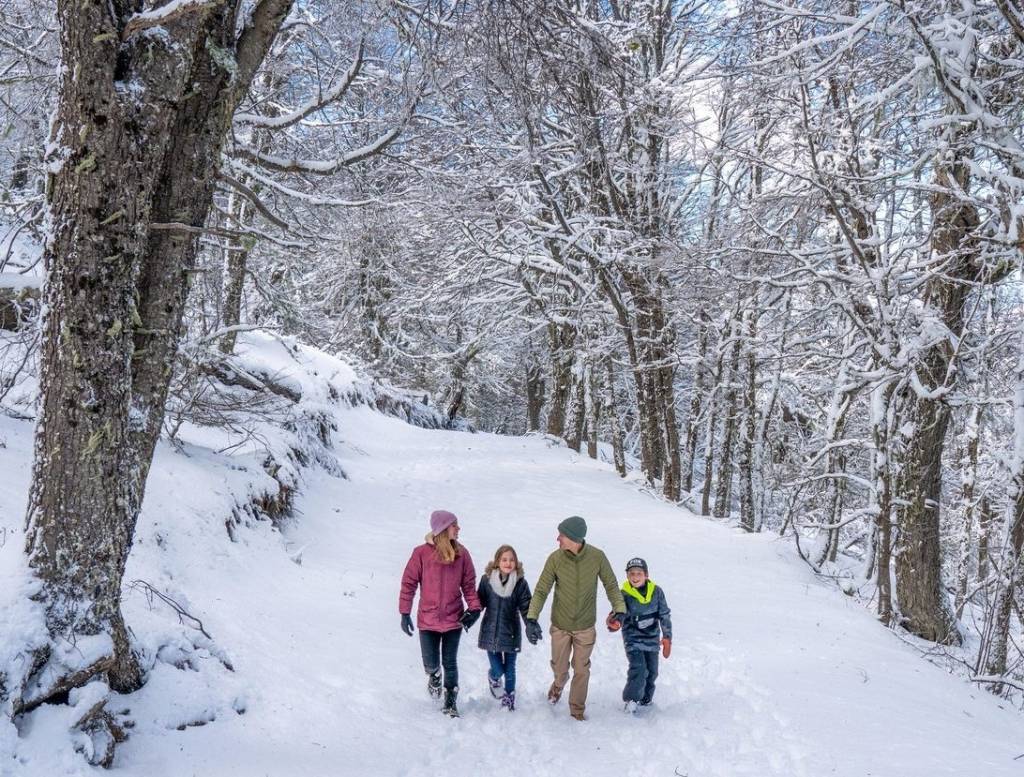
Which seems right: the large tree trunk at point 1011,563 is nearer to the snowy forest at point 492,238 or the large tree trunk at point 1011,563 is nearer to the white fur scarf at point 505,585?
the snowy forest at point 492,238

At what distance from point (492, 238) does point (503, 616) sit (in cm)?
1111

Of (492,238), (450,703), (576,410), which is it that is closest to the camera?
(450,703)

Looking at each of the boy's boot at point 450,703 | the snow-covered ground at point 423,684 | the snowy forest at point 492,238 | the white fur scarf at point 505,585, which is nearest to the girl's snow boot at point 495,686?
the snow-covered ground at point 423,684

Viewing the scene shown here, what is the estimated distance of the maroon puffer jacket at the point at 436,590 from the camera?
17.9ft

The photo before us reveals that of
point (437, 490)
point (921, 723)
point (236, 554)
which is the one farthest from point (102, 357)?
point (437, 490)

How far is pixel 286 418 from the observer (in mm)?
11727

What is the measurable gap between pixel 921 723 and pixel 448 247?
45.5 ft

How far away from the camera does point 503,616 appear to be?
5590 mm

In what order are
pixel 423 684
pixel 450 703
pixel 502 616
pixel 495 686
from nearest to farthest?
pixel 450 703
pixel 502 616
pixel 495 686
pixel 423 684

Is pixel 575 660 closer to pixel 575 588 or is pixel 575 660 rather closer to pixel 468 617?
pixel 575 588

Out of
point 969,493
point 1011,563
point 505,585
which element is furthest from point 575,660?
point 969,493

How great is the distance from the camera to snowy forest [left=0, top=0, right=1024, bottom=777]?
3477 mm

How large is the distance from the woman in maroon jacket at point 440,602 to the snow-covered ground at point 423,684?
0.29 metres

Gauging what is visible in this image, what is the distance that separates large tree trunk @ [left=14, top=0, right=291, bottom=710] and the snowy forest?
0.05 feet
